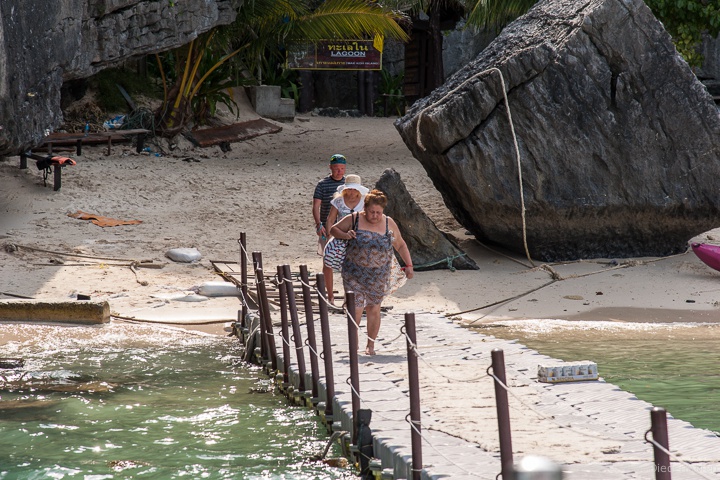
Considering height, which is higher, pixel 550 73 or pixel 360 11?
pixel 360 11

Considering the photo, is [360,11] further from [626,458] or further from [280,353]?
[626,458]

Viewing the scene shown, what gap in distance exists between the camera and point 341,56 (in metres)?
22.1

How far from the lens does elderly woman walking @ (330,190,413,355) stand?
6.94 m

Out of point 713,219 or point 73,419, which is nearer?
point 73,419

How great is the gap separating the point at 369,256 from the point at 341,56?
15796 millimetres

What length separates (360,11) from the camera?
59.5ft

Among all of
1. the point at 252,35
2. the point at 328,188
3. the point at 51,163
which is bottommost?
the point at 328,188

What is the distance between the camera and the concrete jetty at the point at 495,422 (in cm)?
442

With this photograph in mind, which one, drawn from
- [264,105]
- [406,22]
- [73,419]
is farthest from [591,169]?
[264,105]

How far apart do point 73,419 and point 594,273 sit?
7053 millimetres

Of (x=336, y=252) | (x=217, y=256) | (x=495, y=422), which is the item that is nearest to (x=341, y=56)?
(x=217, y=256)

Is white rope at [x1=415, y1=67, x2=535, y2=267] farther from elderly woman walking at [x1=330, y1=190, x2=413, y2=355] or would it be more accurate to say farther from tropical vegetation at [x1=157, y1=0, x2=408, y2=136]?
tropical vegetation at [x1=157, y1=0, x2=408, y2=136]

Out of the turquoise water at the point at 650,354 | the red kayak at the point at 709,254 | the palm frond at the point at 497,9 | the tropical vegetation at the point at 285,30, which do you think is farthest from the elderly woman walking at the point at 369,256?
the palm frond at the point at 497,9

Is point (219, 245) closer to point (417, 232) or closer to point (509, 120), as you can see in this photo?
point (417, 232)
